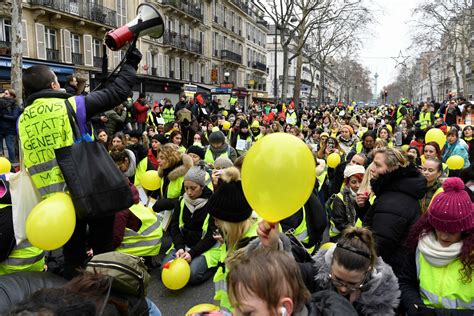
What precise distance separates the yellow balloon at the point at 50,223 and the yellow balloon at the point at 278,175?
4.08 feet

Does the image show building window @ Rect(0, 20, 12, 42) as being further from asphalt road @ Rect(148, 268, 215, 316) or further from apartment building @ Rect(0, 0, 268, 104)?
asphalt road @ Rect(148, 268, 215, 316)

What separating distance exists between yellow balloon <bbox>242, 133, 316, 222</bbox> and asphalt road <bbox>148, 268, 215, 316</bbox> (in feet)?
7.68

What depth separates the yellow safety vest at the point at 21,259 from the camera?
9.20 feet

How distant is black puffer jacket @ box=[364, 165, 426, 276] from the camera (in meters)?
2.72

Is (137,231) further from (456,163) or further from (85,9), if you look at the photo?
(85,9)

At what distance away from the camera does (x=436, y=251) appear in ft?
7.53

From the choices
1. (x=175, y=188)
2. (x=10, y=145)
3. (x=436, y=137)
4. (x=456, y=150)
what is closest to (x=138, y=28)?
(x=175, y=188)

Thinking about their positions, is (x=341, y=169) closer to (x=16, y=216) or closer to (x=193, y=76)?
(x=16, y=216)

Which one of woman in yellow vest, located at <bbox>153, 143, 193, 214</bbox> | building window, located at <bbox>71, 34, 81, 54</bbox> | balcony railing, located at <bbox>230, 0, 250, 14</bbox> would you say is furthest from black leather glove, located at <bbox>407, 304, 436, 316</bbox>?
balcony railing, located at <bbox>230, 0, 250, 14</bbox>

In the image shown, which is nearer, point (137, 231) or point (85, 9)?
point (137, 231)

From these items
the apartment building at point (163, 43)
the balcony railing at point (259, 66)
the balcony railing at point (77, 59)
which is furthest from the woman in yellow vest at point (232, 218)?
the balcony railing at point (259, 66)

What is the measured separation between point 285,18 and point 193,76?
12463 millimetres

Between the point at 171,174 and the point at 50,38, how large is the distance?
1920 centimetres

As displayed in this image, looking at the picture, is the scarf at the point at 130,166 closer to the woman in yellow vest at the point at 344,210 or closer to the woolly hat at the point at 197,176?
the woolly hat at the point at 197,176
